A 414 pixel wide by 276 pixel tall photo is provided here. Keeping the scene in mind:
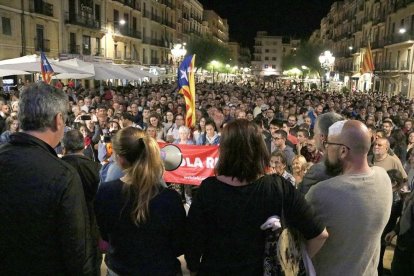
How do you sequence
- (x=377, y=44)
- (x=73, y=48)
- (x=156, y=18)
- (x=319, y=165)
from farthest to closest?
1. (x=156, y=18)
2. (x=377, y=44)
3. (x=73, y=48)
4. (x=319, y=165)

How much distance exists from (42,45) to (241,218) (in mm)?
31476

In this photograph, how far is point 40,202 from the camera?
Result: 1997 mm

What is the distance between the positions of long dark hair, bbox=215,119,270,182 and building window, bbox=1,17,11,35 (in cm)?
2802

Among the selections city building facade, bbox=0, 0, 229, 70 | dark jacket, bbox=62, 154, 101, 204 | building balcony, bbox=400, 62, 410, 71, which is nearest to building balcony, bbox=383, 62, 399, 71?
building balcony, bbox=400, 62, 410, 71

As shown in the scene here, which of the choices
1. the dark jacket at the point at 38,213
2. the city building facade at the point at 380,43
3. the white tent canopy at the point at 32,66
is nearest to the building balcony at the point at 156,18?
the city building facade at the point at 380,43

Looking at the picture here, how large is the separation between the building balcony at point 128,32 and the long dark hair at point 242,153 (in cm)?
4324

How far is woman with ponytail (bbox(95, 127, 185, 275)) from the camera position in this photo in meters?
2.44

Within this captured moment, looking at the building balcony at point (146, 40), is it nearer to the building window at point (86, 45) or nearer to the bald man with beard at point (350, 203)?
the building window at point (86, 45)

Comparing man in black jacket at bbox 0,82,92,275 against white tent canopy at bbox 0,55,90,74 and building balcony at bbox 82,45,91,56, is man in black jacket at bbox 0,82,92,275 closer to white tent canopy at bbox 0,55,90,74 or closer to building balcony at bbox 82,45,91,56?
white tent canopy at bbox 0,55,90,74

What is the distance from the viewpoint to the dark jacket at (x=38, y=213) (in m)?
1.99

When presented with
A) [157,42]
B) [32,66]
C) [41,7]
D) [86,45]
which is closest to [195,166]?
[32,66]

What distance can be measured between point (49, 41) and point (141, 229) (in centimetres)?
3201

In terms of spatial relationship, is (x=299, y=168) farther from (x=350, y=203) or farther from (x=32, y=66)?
(x=32, y=66)

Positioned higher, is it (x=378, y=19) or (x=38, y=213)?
(x=378, y=19)
